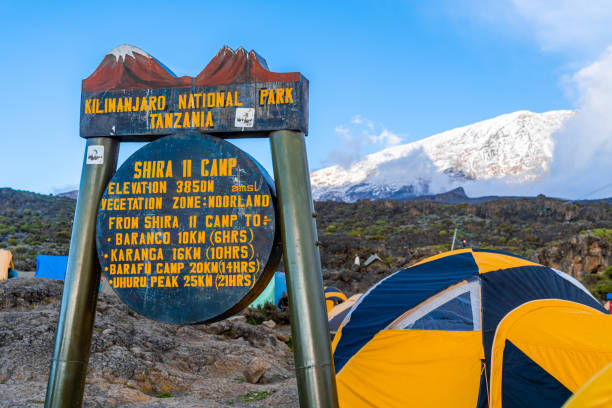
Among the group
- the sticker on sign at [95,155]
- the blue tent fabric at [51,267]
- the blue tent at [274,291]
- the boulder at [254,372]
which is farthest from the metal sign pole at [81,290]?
the blue tent fabric at [51,267]

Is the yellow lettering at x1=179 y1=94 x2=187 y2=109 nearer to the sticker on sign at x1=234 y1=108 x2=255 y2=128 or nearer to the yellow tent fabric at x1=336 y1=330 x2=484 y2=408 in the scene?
the sticker on sign at x1=234 y1=108 x2=255 y2=128

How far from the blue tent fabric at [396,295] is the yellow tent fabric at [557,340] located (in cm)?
64

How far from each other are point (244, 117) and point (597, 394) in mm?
3192

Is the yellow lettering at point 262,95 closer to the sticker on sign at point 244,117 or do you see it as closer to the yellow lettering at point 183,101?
the sticker on sign at point 244,117

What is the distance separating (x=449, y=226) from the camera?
54844 millimetres

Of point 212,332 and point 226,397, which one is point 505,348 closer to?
point 226,397

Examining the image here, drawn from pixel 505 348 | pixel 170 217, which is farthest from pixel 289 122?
pixel 505 348

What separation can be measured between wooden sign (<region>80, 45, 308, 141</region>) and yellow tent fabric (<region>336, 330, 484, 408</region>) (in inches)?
87.5

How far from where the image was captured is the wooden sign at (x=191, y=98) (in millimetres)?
4363

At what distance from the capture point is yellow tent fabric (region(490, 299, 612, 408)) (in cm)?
442

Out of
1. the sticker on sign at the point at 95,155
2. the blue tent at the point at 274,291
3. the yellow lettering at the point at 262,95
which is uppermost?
the blue tent at the point at 274,291

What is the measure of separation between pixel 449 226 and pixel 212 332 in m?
47.2

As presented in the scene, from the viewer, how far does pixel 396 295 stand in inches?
223

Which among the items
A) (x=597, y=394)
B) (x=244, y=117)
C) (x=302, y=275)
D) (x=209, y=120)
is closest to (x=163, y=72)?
(x=209, y=120)
